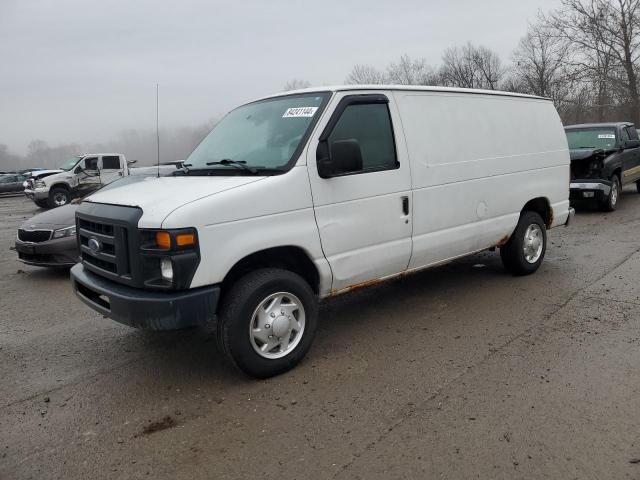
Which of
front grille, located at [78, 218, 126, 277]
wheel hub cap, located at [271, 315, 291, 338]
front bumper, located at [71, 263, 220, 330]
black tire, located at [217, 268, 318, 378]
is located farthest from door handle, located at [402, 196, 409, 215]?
front grille, located at [78, 218, 126, 277]

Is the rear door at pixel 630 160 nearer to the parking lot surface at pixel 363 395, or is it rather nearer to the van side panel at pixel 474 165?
the van side panel at pixel 474 165

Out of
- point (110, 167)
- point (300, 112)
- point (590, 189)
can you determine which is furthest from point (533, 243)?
point (110, 167)

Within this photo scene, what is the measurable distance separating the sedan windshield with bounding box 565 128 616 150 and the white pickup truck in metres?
15.6

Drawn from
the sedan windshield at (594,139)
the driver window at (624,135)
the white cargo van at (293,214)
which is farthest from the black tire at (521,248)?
the driver window at (624,135)

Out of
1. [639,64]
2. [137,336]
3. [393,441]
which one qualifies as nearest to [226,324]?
[393,441]

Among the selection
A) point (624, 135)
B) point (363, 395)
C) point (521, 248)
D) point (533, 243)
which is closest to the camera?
point (363, 395)

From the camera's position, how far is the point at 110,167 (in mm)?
20641

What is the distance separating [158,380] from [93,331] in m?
1.58

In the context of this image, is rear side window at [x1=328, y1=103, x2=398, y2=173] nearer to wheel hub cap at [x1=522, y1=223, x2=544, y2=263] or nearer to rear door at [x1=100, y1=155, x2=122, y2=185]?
wheel hub cap at [x1=522, y1=223, x2=544, y2=263]

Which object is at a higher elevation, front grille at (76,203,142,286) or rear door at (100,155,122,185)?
rear door at (100,155,122,185)

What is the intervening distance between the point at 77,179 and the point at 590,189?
61.3 ft

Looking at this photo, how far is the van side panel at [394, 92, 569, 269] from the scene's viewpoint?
15.8 feet

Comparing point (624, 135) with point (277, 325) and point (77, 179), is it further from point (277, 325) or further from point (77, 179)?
point (77, 179)

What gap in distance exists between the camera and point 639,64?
37281 mm
